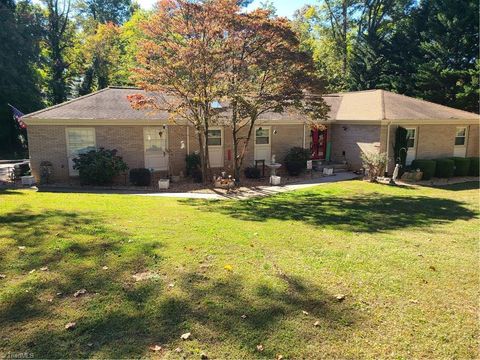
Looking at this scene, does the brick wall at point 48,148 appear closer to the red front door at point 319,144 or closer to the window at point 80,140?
the window at point 80,140

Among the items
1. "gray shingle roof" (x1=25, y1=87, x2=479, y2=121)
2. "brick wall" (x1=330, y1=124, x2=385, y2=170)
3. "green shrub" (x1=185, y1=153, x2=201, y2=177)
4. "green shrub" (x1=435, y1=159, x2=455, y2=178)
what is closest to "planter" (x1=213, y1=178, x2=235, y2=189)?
"green shrub" (x1=185, y1=153, x2=201, y2=177)

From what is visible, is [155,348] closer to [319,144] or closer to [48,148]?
[48,148]

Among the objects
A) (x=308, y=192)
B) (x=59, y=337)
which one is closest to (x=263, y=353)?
(x=59, y=337)

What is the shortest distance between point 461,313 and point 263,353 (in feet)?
8.98

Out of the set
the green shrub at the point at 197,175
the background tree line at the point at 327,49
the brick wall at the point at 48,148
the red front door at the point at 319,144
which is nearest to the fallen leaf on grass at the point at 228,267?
the green shrub at the point at 197,175

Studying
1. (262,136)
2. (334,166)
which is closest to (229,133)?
(262,136)

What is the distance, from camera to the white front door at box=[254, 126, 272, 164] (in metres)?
18.6

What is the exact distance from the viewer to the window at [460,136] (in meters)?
20.6

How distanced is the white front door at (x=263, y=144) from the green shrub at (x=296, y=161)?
106 cm

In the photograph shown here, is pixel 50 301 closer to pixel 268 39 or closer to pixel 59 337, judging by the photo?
pixel 59 337

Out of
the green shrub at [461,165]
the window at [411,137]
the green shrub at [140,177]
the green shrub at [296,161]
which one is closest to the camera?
the green shrub at [140,177]

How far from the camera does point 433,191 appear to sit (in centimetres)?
1473

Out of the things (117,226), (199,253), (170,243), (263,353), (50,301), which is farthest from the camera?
(117,226)

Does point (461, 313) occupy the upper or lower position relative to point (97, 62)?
lower
